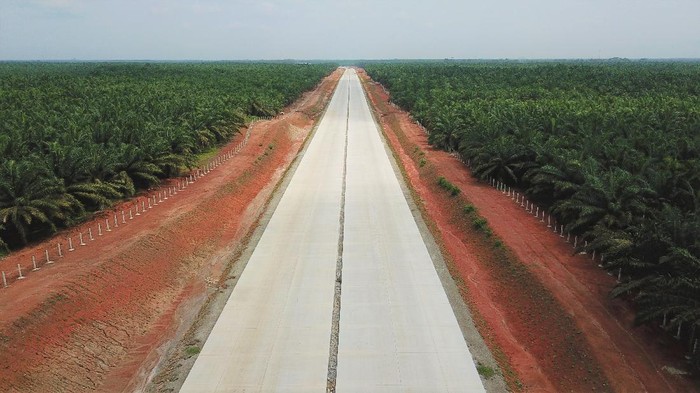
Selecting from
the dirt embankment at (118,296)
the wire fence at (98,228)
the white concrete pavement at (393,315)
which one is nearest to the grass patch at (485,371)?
the white concrete pavement at (393,315)

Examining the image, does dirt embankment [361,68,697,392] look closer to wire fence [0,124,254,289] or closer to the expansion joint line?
the expansion joint line

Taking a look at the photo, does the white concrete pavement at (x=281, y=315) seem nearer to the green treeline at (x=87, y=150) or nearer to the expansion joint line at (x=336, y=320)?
the expansion joint line at (x=336, y=320)

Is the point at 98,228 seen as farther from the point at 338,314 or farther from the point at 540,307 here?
the point at 540,307

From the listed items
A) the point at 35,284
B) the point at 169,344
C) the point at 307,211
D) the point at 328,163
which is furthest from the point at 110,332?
the point at 328,163

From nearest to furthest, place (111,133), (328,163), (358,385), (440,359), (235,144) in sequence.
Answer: (358,385)
(440,359)
(111,133)
(328,163)
(235,144)

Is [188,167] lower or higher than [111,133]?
lower

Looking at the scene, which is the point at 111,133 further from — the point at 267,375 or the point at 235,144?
the point at 267,375

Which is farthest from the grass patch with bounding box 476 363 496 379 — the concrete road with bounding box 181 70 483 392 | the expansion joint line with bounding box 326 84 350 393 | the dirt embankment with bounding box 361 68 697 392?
the expansion joint line with bounding box 326 84 350 393
